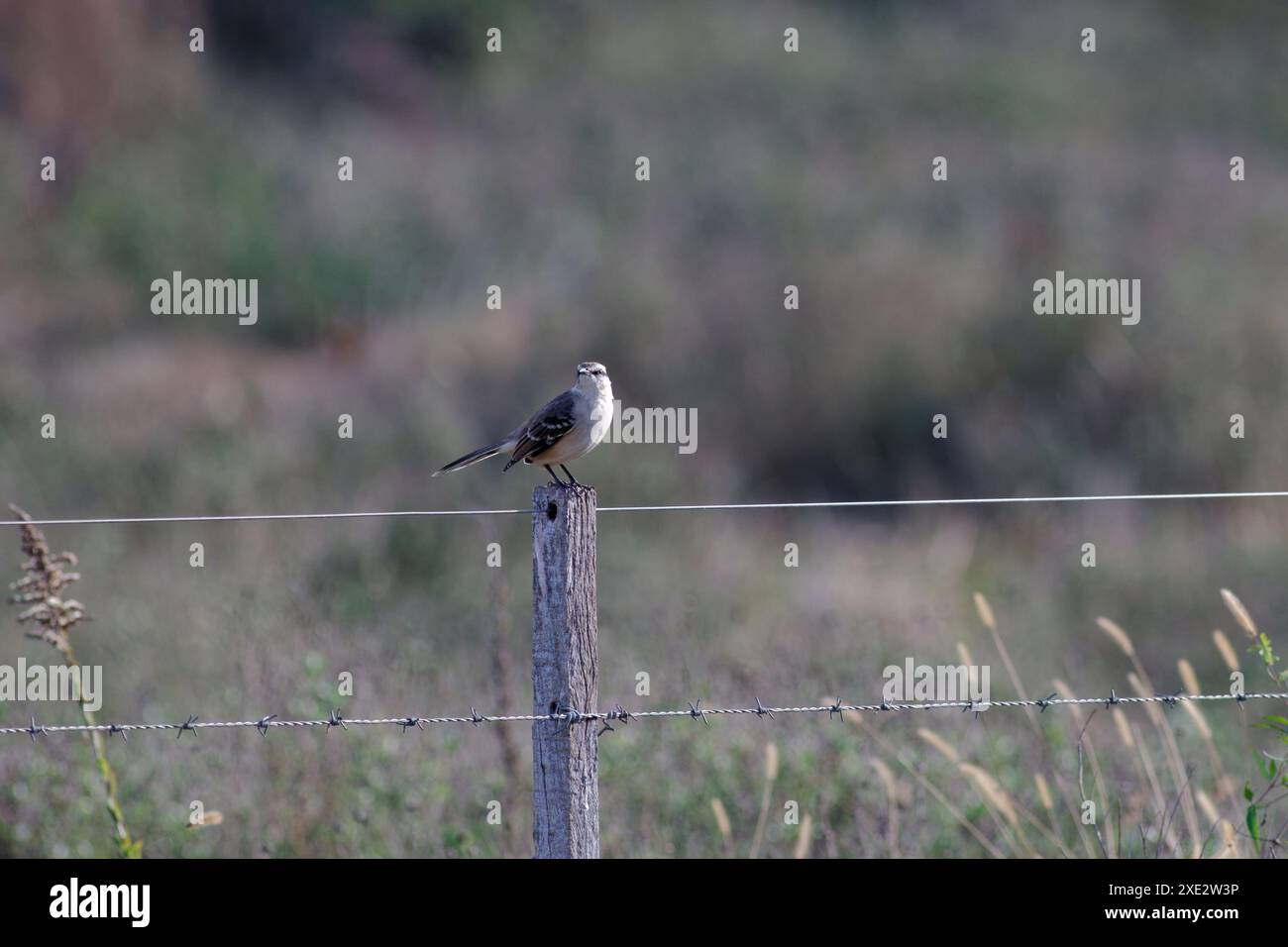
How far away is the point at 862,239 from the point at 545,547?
15.7 meters

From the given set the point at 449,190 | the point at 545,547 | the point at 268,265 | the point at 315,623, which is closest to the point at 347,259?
the point at 268,265

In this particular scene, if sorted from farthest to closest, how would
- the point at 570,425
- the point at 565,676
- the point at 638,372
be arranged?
the point at 638,372 < the point at 570,425 < the point at 565,676

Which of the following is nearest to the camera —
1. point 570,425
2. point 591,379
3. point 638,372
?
point 570,425

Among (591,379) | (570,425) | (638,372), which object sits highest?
(638,372)

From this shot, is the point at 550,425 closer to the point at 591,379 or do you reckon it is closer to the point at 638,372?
the point at 591,379

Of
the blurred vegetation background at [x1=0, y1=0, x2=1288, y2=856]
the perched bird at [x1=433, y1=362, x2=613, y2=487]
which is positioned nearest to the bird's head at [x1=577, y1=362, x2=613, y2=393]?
the perched bird at [x1=433, y1=362, x2=613, y2=487]

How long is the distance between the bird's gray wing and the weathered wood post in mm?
1939

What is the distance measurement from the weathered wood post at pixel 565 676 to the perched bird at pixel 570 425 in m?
1.86

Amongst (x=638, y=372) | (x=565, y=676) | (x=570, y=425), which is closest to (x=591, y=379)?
(x=570, y=425)

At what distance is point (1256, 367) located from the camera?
53.2ft

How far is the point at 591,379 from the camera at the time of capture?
6863 millimetres

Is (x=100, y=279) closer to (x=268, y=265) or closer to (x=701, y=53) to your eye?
(x=268, y=265)

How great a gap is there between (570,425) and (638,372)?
11346mm

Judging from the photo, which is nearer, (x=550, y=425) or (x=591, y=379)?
(x=550, y=425)
